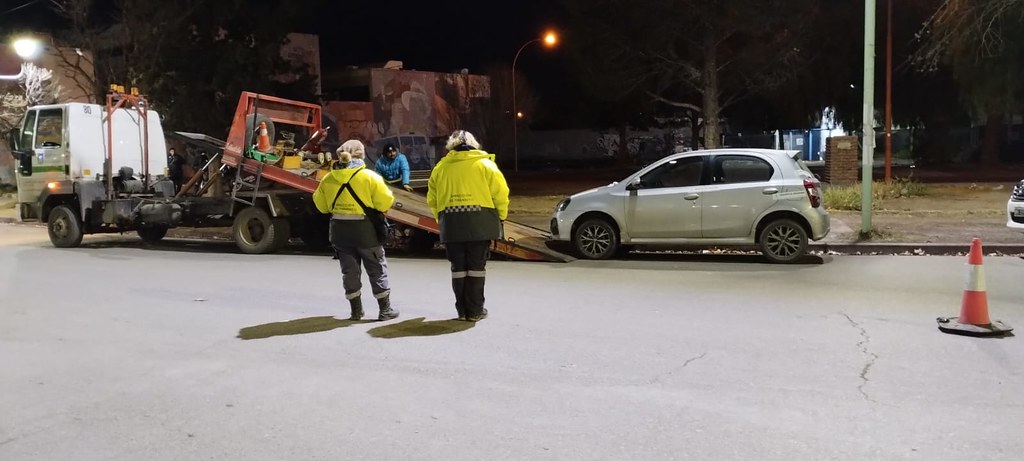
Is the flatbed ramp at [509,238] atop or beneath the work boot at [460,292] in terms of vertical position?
atop

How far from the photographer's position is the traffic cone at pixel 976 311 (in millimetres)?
6492

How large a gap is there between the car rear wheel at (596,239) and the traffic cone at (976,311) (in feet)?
17.2

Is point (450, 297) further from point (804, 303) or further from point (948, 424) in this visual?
point (948, 424)

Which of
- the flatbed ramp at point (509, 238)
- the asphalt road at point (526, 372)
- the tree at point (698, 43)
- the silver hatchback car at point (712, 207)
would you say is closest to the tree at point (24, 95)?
the tree at point (698, 43)

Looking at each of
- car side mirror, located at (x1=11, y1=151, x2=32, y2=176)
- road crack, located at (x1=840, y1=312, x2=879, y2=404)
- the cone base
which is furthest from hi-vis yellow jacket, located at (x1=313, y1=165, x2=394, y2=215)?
car side mirror, located at (x1=11, y1=151, x2=32, y2=176)

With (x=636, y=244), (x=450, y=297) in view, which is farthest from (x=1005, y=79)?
(x=450, y=297)

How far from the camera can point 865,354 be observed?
5.99 metres

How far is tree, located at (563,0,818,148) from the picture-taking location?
23.2 m

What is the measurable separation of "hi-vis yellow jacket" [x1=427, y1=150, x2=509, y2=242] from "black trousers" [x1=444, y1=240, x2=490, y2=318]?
→ 11cm

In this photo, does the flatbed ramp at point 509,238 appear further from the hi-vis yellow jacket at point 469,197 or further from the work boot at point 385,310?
the hi-vis yellow jacket at point 469,197

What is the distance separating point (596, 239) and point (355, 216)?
505 centimetres

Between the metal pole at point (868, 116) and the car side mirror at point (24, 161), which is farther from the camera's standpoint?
the car side mirror at point (24, 161)

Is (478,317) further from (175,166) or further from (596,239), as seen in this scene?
(175,166)

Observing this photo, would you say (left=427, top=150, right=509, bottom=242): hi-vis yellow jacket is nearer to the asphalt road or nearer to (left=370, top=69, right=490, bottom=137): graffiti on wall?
the asphalt road
